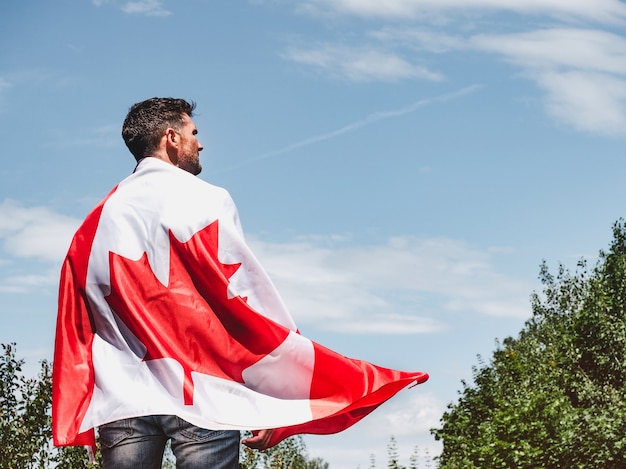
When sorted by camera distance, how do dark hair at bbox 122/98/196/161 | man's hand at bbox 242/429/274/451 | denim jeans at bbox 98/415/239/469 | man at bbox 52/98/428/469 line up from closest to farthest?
1. denim jeans at bbox 98/415/239/469
2. man at bbox 52/98/428/469
3. man's hand at bbox 242/429/274/451
4. dark hair at bbox 122/98/196/161

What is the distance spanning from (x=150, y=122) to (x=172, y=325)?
942mm

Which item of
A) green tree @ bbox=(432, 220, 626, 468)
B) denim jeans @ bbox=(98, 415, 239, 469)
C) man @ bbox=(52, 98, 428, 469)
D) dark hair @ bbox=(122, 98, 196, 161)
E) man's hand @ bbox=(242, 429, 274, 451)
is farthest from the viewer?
green tree @ bbox=(432, 220, 626, 468)

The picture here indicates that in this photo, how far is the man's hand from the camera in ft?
13.6

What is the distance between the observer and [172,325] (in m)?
4.02

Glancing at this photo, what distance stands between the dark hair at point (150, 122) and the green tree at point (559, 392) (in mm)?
23887

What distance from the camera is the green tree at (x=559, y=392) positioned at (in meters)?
28.2

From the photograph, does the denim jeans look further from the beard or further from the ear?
the ear

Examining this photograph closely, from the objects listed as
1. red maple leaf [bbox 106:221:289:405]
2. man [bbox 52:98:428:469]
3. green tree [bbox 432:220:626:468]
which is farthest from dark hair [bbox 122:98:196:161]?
green tree [bbox 432:220:626:468]

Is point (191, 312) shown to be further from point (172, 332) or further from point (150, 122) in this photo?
point (150, 122)

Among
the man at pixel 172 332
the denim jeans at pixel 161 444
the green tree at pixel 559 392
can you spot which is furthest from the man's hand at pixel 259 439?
the green tree at pixel 559 392

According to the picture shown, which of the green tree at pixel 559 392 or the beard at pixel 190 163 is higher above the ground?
the green tree at pixel 559 392

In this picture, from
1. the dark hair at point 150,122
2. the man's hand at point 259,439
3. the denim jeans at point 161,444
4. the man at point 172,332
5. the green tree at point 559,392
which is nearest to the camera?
the denim jeans at point 161,444

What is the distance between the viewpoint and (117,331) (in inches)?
159

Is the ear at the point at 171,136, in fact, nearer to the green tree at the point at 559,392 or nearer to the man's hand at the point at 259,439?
the man's hand at the point at 259,439
